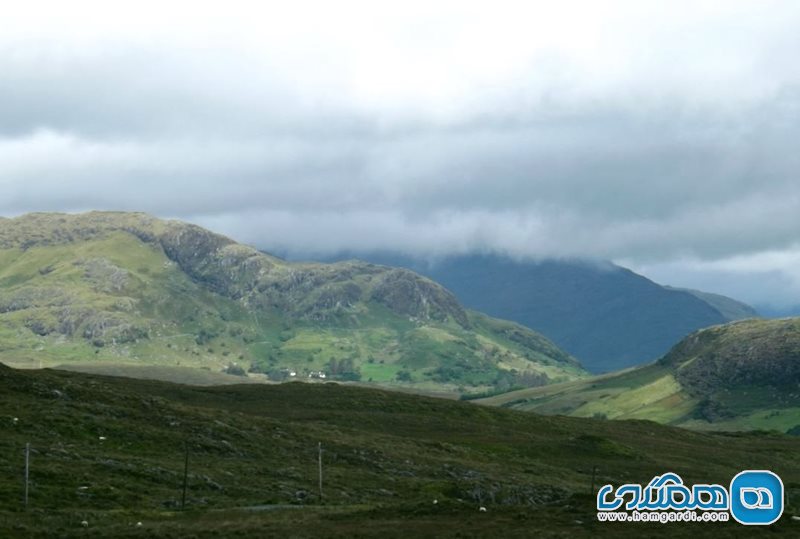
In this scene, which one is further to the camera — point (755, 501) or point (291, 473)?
point (291, 473)

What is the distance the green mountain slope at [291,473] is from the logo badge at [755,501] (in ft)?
3.33

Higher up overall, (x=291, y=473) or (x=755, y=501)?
(x=755, y=501)

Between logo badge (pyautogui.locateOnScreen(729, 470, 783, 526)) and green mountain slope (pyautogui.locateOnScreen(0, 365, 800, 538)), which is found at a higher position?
logo badge (pyautogui.locateOnScreen(729, 470, 783, 526))

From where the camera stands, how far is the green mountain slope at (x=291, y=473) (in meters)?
74.5

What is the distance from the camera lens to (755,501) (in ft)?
A: 235

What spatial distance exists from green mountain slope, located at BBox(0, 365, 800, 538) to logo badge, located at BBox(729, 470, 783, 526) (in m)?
1.02

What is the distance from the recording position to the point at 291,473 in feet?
374

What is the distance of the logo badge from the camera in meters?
70.6

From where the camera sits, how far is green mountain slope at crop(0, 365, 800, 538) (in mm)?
74500

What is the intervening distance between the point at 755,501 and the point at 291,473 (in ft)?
182

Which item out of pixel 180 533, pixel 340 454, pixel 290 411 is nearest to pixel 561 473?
pixel 340 454

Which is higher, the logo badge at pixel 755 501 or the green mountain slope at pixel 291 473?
the logo badge at pixel 755 501

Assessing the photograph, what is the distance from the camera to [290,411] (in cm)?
19300

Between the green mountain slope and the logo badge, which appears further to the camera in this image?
the green mountain slope
